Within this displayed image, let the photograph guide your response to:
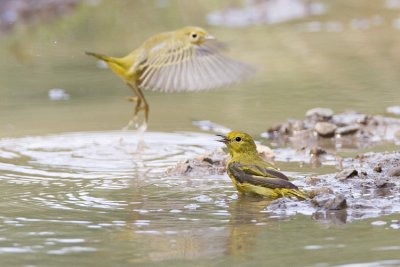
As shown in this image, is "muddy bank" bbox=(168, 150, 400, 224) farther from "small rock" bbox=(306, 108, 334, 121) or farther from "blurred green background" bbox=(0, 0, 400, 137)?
"blurred green background" bbox=(0, 0, 400, 137)

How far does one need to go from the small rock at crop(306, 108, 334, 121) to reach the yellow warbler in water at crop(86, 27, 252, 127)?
98 cm

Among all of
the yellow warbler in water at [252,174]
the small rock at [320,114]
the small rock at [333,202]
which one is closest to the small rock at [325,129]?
the small rock at [320,114]

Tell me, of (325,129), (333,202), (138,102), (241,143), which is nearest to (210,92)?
(138,102)

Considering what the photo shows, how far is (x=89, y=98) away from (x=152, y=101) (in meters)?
0.61

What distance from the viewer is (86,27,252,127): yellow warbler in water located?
26.3 feet

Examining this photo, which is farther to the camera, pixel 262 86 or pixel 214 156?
pixel 262 86

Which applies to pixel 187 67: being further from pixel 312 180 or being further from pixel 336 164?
pixel 312 180

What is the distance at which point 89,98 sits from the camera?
33.8ft

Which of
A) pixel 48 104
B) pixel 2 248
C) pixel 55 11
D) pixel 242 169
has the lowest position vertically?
pixel 2 248

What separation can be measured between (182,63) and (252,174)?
1.89 meters

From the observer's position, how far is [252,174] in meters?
6.40

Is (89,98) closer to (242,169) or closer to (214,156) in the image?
(214,156)

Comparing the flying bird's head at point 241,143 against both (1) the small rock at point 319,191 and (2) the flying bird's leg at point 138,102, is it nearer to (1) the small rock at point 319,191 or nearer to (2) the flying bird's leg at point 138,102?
(1) the small rock at point 319,191

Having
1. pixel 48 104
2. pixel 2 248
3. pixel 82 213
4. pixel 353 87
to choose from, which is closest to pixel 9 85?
pixel 48 104
